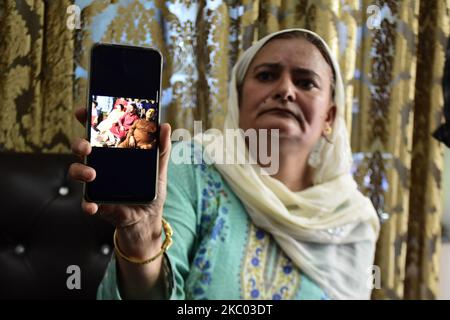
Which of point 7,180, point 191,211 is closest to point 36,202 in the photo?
point 7,180

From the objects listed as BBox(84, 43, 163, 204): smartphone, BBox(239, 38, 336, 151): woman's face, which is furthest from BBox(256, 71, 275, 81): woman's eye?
BBox(84, 43, 163, 204): smartphone

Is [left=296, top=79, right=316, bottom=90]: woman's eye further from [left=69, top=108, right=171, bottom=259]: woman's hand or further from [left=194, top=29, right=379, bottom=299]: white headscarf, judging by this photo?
[left=69, top=108, right=171, bottom=259]: woman's hand

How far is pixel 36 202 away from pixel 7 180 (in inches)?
2.0

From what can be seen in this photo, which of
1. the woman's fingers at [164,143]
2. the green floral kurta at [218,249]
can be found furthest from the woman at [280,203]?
the woman's fingers at [164,143]

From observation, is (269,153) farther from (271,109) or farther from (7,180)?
(7,180)

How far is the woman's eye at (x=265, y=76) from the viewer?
69 cm

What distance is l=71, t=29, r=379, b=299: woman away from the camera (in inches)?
25.1

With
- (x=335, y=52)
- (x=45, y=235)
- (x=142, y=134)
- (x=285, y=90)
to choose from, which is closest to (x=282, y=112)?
(x=285, y=90)

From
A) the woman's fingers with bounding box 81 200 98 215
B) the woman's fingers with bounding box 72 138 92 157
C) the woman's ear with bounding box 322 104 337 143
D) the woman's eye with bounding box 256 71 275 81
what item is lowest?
the woman's fingers with bounding box 81 200 98 215

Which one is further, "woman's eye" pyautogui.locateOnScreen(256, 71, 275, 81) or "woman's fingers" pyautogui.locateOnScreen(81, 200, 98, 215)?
"woman's eye" pyautogui.locateOnScreen(256, 71, 275, 81)

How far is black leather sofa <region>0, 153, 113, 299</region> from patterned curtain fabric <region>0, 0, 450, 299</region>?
3cm

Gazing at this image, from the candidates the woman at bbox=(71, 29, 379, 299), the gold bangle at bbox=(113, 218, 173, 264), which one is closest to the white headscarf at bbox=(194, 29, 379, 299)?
the woman at bbox=(71, 29, 379, 299)

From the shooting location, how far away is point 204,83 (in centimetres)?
74

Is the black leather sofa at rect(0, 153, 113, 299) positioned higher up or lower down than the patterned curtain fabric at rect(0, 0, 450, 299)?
lower down
